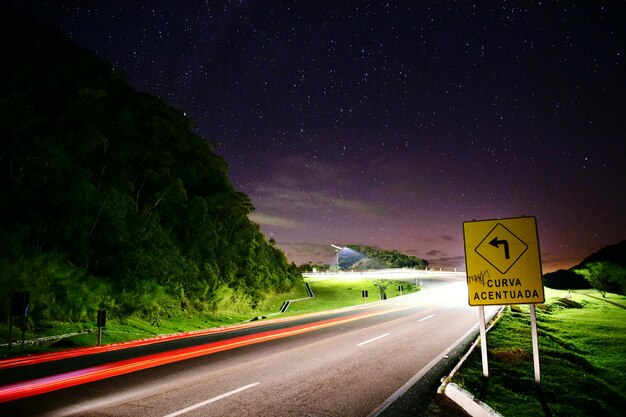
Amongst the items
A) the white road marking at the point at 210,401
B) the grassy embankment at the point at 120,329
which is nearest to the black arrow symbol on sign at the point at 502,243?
the white road marking at the point at 210,401

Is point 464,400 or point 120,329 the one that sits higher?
point 464,400

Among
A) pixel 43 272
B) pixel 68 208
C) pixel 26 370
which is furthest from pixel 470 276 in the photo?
pixel 68 208

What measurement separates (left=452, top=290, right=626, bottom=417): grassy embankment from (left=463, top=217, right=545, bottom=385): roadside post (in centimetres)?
67

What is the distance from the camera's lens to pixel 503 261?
7.11 metres

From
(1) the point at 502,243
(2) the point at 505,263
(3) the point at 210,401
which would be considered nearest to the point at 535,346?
(2) the point at 505,263

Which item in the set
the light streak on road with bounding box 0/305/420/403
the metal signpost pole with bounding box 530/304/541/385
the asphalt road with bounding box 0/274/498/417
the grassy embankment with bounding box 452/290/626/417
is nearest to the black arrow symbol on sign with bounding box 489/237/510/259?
the metal signpost pole with bounding box 530/304/541/385

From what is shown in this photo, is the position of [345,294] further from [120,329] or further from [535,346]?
[535,346]

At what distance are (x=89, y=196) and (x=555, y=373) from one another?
20199mm

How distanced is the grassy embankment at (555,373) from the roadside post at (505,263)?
2.20ft

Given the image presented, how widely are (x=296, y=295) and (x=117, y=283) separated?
27.9 metres

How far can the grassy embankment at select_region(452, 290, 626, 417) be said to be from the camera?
613 centimetres

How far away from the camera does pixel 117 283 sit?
65.4 feet

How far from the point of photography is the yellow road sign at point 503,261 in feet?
22.6

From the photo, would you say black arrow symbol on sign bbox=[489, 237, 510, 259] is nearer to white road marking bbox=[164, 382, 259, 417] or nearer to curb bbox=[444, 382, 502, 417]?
curb bbox=[444, 382, 502, 417]
